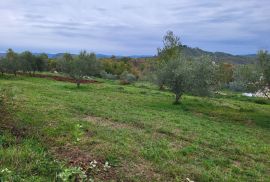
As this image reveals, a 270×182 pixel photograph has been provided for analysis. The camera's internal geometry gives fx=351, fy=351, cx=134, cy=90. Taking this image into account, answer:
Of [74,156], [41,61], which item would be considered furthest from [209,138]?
[41,61]

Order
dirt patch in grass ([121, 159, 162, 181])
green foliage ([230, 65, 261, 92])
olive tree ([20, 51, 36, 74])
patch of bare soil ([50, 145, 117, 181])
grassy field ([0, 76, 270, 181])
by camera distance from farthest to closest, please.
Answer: olive tree ([20, 51, 36, 74])
green foliage ([230, 65, 261, 92])
dirt patch in grass ([121, 159, 162, 181])
grassy field ([0, 76, 270, 181])
patch of bare soil ([50, 145, 117, 181])

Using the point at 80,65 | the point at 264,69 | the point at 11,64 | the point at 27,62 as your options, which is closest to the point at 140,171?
the point at 264,69

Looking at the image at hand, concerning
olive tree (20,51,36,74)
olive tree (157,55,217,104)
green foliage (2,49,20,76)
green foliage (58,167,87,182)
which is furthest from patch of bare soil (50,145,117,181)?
olive tree (20,51,36,74)

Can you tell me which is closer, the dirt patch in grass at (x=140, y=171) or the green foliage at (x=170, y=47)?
the dirt patch in grass at (x=140, y=171)

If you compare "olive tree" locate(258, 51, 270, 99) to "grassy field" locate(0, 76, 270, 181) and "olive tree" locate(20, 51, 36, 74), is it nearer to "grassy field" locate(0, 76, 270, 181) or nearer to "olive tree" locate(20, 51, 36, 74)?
"grassy field" locate(0, 76, 270, 181)

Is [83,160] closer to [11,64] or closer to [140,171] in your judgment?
[140,171]

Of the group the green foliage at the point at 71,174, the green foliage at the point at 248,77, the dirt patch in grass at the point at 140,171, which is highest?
the green foliage at the point at 248,77

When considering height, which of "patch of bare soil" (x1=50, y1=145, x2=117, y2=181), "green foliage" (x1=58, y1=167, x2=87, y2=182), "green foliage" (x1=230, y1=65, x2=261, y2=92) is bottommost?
"patch of bare soil" (x1=50, y1=145, x2=117, y2=181)

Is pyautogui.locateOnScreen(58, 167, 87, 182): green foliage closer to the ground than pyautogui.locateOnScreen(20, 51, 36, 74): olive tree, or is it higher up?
closer to the ground

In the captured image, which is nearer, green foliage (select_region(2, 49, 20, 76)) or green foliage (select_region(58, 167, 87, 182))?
green foliage (select_region(58, 167, 87, 182))

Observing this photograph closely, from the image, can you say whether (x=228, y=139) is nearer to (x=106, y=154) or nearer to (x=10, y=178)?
(x=106, y=154)

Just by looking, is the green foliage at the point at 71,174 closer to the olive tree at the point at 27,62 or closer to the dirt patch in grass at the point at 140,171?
the dirt patch in grass at the point at 140,171

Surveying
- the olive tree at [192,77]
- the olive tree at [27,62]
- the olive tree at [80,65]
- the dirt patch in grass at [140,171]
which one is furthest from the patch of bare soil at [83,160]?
the olive tree at [27,62]

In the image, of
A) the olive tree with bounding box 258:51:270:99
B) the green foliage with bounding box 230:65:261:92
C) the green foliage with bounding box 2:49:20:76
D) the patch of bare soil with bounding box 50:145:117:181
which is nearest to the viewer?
the patch of bare soil with bounding box 50:145:117:181
